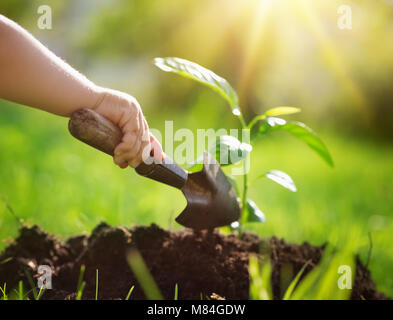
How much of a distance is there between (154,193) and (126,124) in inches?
75.7

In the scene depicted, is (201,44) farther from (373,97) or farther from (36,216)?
(36,216)

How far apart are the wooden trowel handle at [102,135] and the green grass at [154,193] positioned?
1.99ft

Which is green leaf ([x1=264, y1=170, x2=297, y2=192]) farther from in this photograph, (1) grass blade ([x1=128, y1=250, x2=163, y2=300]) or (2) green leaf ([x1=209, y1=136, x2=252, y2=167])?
(1) grass blade ([x1=128, y1=250, x2=163, y2=300])

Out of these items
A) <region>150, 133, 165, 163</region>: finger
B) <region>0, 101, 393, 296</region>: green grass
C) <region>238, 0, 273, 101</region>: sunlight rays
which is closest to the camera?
<region>150, 133, 165, 163</region>: finger

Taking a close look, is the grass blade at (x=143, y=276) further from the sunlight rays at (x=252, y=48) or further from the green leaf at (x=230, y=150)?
the sunlight rays at (x=252, y=48)

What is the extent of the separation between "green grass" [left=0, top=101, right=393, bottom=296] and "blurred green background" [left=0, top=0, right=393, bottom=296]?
0.02 metres

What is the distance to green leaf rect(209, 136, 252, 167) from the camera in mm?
1403

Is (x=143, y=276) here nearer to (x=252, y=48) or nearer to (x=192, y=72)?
(x=192, y=72)

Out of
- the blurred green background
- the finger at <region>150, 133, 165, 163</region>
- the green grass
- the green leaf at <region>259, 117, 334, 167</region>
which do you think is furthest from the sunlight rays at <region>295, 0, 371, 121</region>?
the finger at <region>150, 133, 165, 163</region>

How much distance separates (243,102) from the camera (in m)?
7.02

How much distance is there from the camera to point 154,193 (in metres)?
3.26

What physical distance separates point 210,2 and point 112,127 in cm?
597
